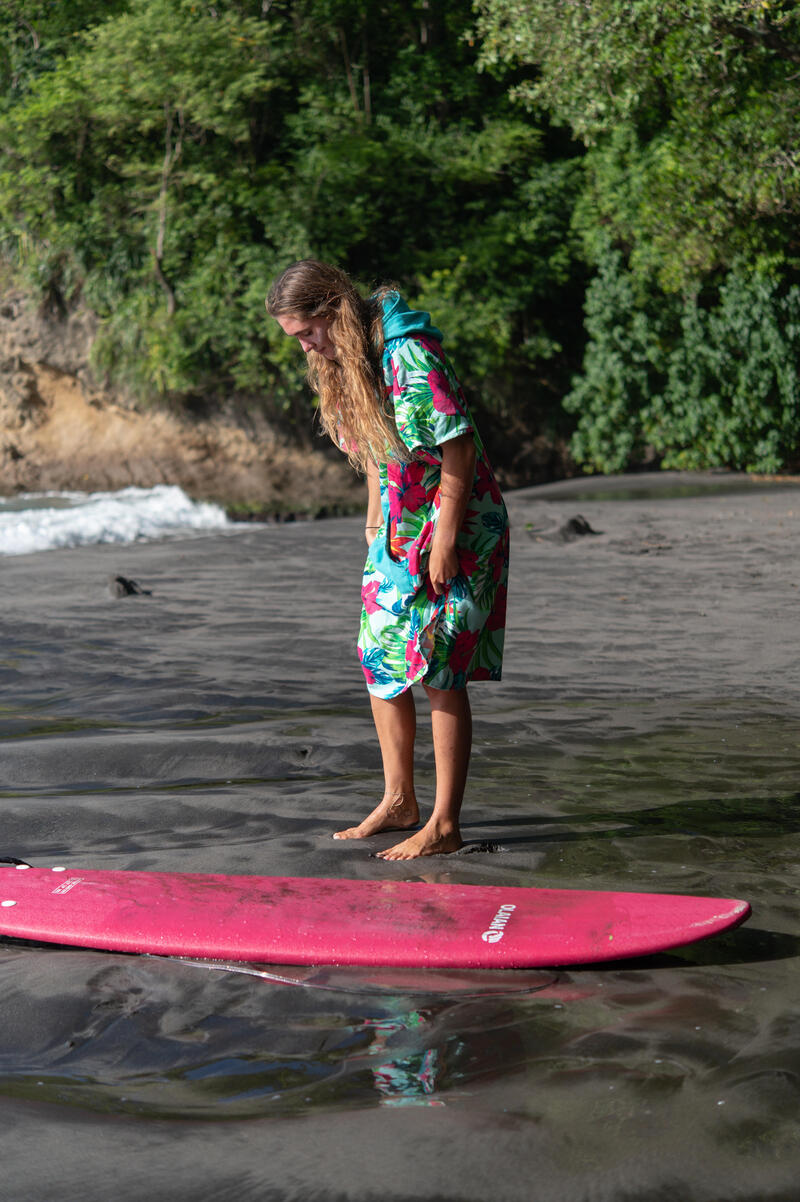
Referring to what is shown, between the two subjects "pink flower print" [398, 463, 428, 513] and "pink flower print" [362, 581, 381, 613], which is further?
"pink flower print" [362, 581, 381, 613]

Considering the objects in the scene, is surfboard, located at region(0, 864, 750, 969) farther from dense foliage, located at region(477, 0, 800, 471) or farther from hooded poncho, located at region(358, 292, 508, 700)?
dense foliage, located at region(477, 0, 800, 471)

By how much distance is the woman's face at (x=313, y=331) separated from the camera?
3162 mm

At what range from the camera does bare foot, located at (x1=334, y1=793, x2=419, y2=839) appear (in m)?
3.43

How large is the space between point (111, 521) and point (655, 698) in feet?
37.9

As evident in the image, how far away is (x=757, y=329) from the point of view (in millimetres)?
16062

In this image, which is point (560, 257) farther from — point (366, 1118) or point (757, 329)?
point (366, 1118)

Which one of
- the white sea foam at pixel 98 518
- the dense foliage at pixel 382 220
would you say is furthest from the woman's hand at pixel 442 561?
the dense foliage at pixel 382 220

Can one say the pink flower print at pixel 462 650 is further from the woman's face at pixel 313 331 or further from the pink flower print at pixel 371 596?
the woman's face at pixel 313 331

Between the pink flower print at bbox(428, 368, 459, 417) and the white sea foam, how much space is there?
9521 millimetres

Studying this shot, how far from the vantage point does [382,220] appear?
1864cm

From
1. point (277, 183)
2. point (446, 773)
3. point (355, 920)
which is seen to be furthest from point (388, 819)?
point (277, 183)

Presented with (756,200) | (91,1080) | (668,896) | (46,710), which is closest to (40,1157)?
(91,1080)

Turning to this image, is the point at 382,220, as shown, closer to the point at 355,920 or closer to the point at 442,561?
the point at 442,561

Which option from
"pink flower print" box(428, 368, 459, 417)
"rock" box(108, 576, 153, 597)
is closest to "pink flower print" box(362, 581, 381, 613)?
"pink flower print" box(428, 368, 459, 417)
